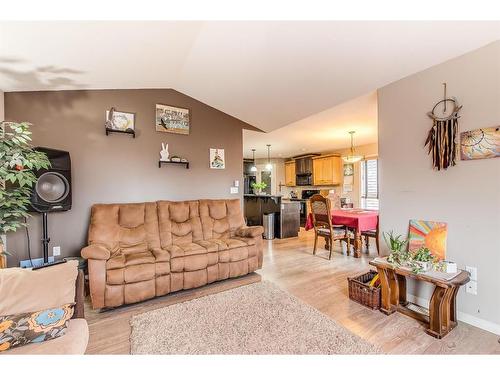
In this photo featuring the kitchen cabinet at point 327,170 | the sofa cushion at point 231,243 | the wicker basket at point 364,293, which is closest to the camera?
the wicker basket at point 364,293

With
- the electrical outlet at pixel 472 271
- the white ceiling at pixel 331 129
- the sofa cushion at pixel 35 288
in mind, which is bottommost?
the electrical outlet at pixel 472 271

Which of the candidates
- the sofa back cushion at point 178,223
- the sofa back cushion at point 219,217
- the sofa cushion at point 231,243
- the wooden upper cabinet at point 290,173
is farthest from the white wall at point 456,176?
the wooden upper cabinet at point 290,173

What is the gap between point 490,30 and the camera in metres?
1.68

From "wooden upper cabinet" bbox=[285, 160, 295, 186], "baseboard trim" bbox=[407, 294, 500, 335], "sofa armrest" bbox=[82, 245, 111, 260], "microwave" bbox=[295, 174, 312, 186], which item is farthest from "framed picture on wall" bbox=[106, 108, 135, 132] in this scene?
"wooden upper cabinet" bbox=[285, 160, 295, 186]

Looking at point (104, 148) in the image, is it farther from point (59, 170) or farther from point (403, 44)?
point (403, 44)

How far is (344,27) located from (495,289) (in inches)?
91.9

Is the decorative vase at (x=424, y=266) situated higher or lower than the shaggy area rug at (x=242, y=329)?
higher

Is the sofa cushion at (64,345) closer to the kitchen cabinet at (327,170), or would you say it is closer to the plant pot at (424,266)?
the plant pot at (424,266)

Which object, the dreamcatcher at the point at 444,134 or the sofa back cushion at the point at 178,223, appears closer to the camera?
the dreamcatcher at the point at 444,134

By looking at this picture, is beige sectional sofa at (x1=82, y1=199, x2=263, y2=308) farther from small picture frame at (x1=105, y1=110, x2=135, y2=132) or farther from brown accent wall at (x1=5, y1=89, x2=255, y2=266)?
small picture frame at (x1=105, y1=110, x2=135, y2=132)

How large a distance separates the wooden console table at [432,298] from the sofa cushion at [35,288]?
2.40m

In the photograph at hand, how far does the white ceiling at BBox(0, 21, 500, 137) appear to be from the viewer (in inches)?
71.3

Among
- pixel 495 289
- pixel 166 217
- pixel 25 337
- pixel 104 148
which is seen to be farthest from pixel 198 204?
pixel 495 289

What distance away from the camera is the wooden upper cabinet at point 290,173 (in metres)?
8.24
